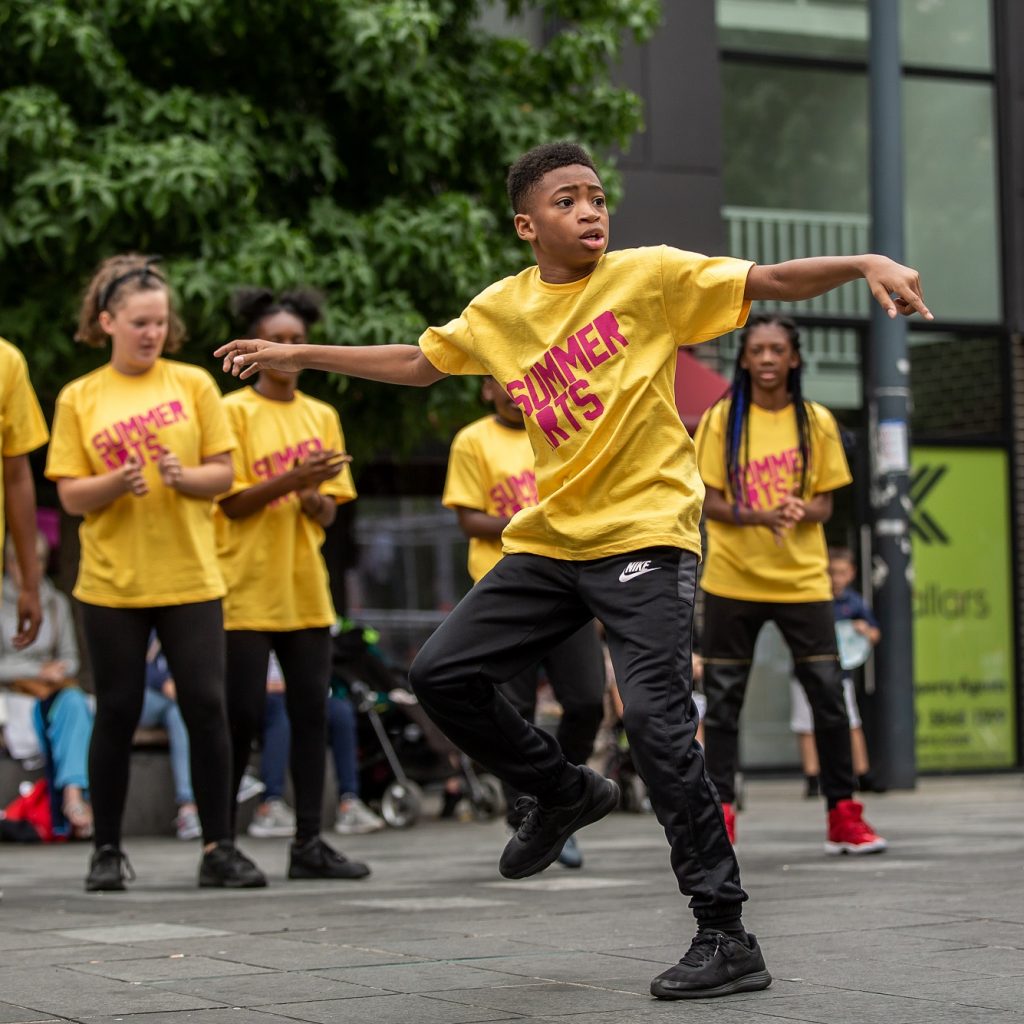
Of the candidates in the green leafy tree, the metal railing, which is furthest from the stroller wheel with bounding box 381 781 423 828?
the metal railing

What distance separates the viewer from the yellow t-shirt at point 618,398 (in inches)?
166

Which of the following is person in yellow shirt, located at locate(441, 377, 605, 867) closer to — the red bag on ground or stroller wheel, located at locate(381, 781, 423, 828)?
stroller wheel, located at locate(381, 781, 423, 828)

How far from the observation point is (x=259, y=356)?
4.61 m

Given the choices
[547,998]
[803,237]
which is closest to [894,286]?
[547,998]

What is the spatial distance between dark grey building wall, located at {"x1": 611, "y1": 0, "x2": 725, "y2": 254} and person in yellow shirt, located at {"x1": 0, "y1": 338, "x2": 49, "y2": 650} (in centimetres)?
795

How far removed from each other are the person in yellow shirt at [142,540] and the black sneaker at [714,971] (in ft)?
8.98

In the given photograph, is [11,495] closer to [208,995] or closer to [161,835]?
[208,995]

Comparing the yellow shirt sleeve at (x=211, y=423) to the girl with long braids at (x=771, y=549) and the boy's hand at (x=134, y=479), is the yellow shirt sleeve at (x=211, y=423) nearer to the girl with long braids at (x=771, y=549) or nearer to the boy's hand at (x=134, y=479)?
the boy's hand at (x=134, y=479)

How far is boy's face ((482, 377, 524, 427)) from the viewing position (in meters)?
7.06

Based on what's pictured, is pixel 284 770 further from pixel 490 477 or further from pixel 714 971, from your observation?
pixel 714 971

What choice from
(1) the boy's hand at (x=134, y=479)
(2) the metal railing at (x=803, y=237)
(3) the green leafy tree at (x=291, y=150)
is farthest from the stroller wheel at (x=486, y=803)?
(1) the boy's hand at (x=134, y=479)

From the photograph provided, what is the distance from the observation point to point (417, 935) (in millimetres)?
4965

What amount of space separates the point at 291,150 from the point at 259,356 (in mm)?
6109

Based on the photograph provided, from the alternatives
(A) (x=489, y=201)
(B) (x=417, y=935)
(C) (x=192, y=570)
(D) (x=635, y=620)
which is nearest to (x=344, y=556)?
(A) (x=489, y=201)
